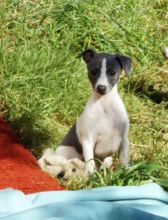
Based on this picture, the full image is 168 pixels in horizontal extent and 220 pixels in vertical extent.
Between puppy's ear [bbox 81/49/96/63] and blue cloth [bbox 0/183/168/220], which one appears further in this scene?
puppy's ear [bbox 81/49/96/63]

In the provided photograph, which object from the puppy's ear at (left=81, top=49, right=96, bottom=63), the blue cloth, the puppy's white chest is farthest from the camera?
the puppy's ear at (left=81, top=49, right=96, bottom=63)

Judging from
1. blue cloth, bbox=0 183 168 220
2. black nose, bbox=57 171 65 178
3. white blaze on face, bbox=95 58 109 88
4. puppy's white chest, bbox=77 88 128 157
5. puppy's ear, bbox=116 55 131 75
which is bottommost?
black nose, bbox=57 171 65 178

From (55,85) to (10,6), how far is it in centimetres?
175

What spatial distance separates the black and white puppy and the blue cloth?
2.39 feet

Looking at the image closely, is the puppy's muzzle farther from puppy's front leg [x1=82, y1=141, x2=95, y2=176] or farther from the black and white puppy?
puppy's front leg [x1=82, y1=141, x2=95, y2=176]

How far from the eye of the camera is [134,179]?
4902 millimetres

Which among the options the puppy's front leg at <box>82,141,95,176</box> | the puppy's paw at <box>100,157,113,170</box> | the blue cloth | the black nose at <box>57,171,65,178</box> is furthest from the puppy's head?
the blue cloth

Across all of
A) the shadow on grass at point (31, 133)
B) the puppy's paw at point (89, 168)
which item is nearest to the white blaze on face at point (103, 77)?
the puppy's paw at point (89, 168)

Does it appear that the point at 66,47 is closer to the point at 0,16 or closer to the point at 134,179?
the point at 0,16

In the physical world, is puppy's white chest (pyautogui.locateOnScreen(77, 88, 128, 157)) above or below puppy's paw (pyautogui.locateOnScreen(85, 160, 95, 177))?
above

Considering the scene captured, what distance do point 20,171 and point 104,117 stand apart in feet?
2.53

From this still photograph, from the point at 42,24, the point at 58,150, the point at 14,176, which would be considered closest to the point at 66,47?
the point at 42,24

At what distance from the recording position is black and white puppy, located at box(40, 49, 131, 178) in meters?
5.35

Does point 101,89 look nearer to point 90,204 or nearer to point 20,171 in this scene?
point 20,171
